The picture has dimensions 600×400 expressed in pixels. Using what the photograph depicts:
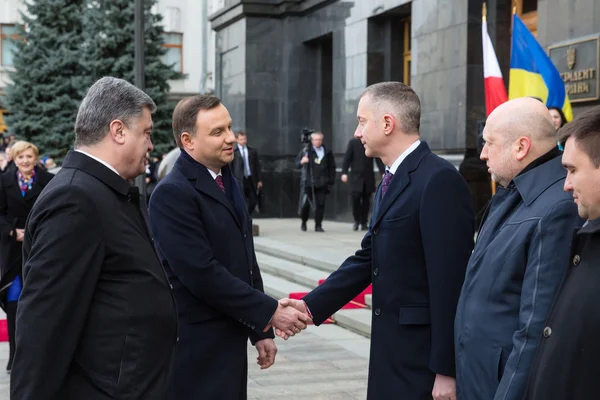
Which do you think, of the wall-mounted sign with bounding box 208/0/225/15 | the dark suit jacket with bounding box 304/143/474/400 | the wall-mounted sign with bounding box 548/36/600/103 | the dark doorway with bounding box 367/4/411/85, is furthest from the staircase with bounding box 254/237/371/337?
the wall-mounted sign with bounding box 208/0/225/15

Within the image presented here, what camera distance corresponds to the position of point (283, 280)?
1248 centimetres

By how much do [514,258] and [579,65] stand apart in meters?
8.78

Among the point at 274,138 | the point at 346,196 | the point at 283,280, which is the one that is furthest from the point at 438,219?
the point at 274,138

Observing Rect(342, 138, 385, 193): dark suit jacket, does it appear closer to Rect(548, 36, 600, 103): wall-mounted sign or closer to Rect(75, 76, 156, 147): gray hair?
Rect(548, 36, 600, 103): wall-mounted sign

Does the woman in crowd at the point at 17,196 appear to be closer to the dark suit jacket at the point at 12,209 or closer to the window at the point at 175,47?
the dark suit jacket at the point at 12,209

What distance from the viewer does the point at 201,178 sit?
431 cm

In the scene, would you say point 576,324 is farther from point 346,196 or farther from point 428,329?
point 346,196

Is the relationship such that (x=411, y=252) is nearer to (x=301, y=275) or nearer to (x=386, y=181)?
(x=386, y=181)

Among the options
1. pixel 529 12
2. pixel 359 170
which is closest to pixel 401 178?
pixel 529 12

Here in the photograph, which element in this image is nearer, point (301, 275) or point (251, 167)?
point (301, 275)

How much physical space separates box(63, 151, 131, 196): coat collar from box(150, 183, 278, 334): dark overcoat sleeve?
34.8 inches

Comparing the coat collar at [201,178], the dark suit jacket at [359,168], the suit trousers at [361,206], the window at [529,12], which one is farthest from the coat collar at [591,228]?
the suit trousers at [361,206]

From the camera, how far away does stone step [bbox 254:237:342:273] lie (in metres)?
12.4

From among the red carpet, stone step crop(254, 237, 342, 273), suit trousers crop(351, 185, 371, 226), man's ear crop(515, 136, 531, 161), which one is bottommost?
the red carpet
